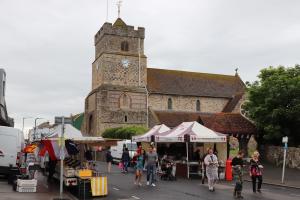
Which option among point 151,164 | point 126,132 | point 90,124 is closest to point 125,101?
point 90,124

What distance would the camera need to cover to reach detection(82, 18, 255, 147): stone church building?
59125 millimetres

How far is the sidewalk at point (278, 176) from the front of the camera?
75.3 ft

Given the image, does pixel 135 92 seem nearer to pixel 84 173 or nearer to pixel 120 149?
pixel 120 149

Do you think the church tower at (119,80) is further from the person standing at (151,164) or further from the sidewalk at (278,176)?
the person standing at (151,164)

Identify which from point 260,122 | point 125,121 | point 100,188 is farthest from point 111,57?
point 100,188

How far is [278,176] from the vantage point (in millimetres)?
26734

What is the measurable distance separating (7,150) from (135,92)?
41.2m

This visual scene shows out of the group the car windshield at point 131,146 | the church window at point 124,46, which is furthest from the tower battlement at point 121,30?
the car windshield at point 131,146

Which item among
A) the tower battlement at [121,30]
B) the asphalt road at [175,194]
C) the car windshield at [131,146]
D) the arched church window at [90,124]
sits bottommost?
the asphalt road at [175,194]

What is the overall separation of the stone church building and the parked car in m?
38.3

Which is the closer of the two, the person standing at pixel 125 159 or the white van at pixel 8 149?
the white van at pixel 8 149

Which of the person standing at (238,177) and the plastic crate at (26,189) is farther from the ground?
the person standing at (238,177)

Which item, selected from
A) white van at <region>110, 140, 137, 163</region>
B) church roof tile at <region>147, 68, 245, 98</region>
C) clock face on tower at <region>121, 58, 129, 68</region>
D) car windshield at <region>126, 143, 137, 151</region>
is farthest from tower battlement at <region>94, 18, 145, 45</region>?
car windshield at <region>126, 143, 137, 151</region>

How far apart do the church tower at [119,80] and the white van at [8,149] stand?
38952 mm
